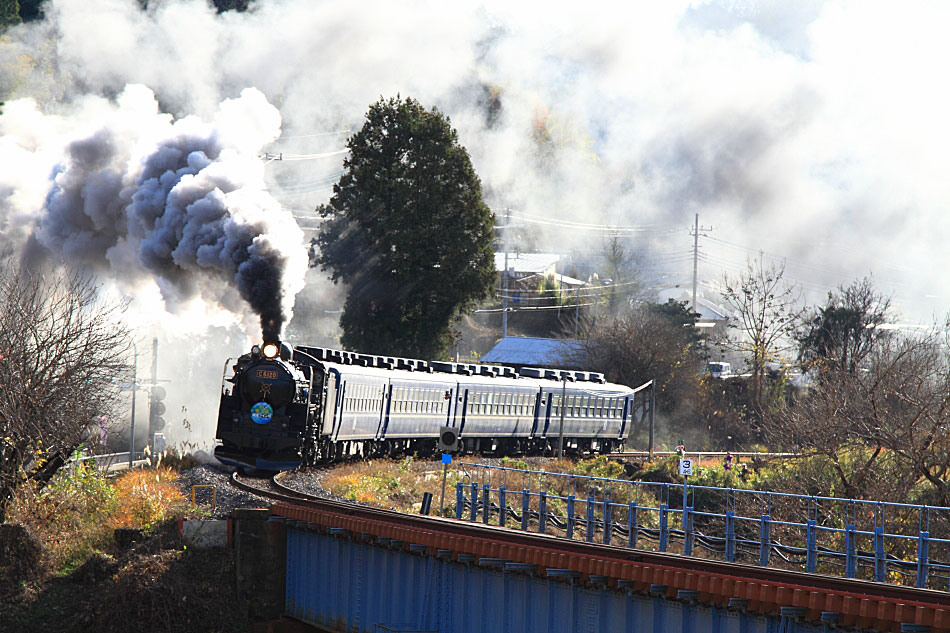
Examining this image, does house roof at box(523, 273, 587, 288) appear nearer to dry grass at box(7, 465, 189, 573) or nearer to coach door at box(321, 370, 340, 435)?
coach door at box(321, 370, 340, 435)

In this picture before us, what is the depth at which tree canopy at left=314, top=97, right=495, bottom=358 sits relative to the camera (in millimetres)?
56625

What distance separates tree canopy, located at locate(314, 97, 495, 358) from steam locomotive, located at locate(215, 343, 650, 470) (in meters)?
7.12

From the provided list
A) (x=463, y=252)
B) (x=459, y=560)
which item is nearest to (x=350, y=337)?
(x=463, y=252)

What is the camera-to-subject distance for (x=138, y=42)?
110500mm

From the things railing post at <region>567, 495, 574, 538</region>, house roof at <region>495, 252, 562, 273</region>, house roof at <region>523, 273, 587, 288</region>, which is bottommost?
railing post at <region>567, 495, 574, 538</region>

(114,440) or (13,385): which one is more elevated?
(13,385)

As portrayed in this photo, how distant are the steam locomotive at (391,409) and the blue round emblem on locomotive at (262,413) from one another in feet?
0.08

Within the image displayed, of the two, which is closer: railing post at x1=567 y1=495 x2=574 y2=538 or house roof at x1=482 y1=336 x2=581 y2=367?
railing post at x1=567 y1=495 x2=574 y2=538

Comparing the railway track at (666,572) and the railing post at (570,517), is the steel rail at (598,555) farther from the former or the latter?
the railing post at (570,517)

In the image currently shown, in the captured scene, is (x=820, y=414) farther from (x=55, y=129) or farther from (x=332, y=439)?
(x=55, y=129)

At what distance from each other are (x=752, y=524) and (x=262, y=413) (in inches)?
639

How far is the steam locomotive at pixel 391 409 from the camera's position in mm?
25781

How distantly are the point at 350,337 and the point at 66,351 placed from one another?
3208 cm

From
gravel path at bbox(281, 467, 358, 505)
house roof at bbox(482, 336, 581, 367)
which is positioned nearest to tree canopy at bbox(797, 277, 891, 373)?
house roof at bbox(482, 336, 581, 367)
